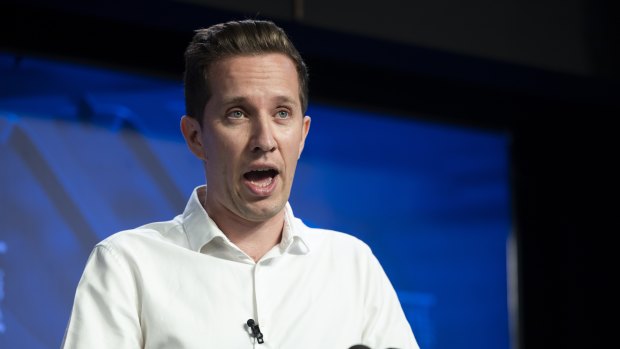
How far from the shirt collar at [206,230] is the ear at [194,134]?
0.33ft

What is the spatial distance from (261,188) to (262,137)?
0.10m

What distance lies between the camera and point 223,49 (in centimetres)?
173

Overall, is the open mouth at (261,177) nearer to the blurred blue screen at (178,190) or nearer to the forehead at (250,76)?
the forehead at (250,76)

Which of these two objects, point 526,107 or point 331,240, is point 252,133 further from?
point 526,107

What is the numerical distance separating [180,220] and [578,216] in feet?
9.57

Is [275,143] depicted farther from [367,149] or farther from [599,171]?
[599,171]

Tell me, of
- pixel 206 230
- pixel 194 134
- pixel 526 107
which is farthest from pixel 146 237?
pixel 526 107

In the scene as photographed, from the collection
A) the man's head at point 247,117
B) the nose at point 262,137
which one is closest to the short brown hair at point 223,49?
the man's head at point 247,117

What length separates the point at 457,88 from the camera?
4.13 meters

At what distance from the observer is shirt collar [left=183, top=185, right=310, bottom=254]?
1742 mm

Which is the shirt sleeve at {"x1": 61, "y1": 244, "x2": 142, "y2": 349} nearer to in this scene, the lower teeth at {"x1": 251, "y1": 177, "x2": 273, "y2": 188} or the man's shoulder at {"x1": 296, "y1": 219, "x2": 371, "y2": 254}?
the lower teeth at {"x1": 251, "y1": 177, "x2": 273, "y2": 188}

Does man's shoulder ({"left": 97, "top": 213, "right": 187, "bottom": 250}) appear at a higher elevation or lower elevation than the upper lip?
lower

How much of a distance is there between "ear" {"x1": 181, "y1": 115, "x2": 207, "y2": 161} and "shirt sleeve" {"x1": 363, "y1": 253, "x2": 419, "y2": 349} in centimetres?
42

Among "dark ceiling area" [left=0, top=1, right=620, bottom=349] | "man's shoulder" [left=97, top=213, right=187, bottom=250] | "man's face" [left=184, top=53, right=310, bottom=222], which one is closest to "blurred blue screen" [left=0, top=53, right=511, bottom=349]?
"dark ceiling area" [left=0, top=1, right=620, bottom=349]
